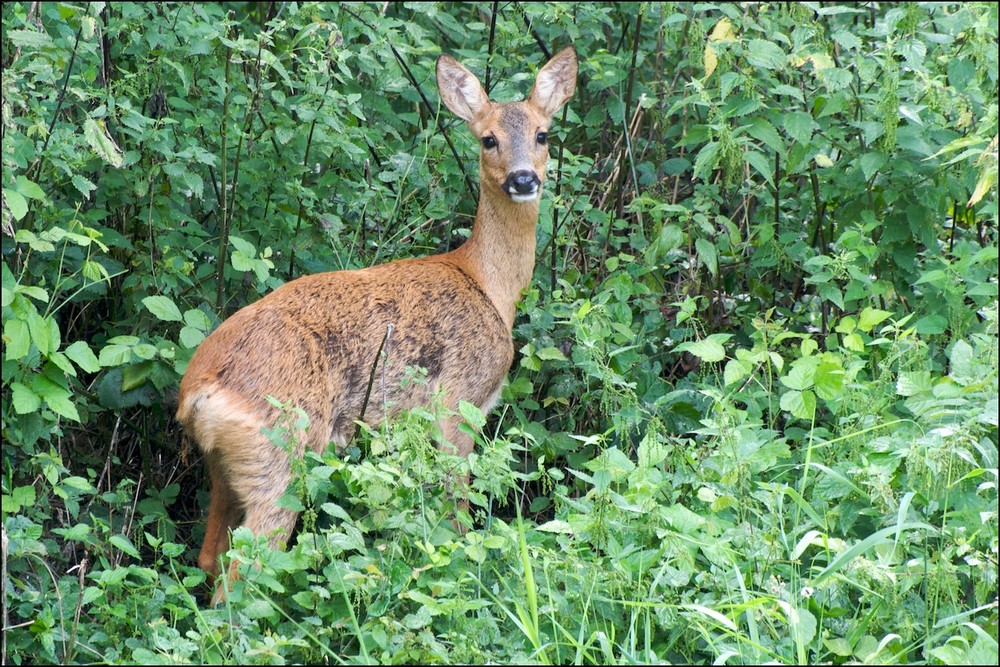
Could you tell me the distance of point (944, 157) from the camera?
5344 mm

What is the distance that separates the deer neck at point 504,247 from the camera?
5691mm

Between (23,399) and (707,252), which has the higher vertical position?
(707,252)

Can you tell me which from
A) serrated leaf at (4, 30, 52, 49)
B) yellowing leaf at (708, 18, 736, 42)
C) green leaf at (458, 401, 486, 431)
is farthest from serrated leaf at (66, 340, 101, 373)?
yellowing leaf at (708, 18, 736, 42)

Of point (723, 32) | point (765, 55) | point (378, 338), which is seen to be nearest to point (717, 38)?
point (723, 32)

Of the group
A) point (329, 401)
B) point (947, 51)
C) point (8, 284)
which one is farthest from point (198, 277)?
point (947, 51)

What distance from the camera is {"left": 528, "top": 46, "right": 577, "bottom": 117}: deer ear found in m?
6.08

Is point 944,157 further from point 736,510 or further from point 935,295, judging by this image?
point 736,510

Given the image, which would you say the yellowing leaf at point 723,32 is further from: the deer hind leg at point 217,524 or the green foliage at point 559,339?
the deer hind leg at point 217,524

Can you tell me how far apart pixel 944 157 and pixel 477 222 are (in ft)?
7.13

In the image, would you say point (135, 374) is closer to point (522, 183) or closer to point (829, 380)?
point (522, 183)

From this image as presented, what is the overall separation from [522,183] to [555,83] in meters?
Result: 0.90

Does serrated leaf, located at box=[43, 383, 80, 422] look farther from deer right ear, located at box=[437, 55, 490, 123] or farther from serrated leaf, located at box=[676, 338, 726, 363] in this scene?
deer right ear, located at box=[437, 55, 490, 123]

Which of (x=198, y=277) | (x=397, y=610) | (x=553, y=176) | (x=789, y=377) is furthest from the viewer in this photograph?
(x=553, y=176)

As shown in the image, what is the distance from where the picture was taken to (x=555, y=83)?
6.15 meters
